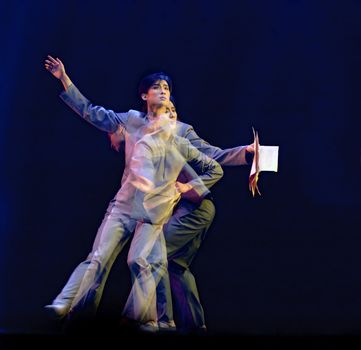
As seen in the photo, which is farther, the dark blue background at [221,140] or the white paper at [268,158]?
the white paper at [268,158]

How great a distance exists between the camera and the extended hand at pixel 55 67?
11.5 feet

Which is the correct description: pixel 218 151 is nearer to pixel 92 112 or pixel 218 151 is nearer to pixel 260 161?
pixel 260 161

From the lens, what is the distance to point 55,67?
3504 millimetres

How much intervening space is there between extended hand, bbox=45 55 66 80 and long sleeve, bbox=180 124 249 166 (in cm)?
71

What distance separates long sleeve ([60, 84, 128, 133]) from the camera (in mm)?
3451

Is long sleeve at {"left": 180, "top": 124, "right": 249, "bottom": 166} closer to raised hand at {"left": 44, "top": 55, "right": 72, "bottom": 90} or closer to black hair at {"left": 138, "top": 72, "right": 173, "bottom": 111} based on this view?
black hair at {"left": 138, "top": 72, "right": 173, "bottom": 111}

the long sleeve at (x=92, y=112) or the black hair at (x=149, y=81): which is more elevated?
the black hair at (x=149, y=81)

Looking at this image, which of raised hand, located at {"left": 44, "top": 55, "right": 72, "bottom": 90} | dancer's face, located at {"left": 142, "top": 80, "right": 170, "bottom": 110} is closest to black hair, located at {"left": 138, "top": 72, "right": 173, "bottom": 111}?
dancer's face, located at {"left": 142, "top": 80, "right": 170, "bottom": 110}

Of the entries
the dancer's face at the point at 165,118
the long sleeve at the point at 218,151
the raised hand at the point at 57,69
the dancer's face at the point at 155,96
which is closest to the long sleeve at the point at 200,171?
the long sleeve at the point at 218,151

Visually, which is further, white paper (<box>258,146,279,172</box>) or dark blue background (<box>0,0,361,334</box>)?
white paper (<box>258,146,279,172</box>)

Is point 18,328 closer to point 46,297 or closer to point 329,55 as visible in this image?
point 46,297

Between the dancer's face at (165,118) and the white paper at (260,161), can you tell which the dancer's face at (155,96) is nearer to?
the dancer's face at (165,118)

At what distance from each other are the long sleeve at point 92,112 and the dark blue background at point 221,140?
5 cm

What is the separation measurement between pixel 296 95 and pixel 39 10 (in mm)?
1425
